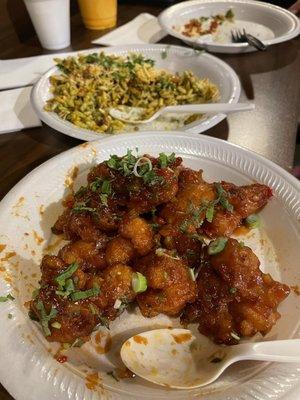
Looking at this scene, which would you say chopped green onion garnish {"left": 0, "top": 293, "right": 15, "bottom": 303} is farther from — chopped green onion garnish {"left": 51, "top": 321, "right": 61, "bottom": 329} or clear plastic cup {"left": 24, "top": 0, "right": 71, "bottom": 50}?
clear plastic cup {"left": 24, "top": 0, "right": 71, "bottom": 50}

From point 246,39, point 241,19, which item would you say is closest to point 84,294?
point 246,39

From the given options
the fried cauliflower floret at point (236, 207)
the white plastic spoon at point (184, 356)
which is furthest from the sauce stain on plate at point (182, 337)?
the fried cauliflower floret at point (236, 207)

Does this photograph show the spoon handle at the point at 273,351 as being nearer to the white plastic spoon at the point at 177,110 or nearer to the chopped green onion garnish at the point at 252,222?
the chopped green onion garnish at the point at 252,222

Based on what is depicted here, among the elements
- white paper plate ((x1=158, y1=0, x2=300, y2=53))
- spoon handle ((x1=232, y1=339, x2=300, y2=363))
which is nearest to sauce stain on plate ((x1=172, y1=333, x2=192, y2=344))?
spoon handle ((x1=232, y1=339, x2=300, y2=363))

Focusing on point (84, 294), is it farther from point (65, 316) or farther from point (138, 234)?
point (138, 234)

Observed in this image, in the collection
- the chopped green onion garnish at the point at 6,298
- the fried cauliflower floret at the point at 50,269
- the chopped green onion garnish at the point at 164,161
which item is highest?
the chopped green onion garnish at the point at 164,161

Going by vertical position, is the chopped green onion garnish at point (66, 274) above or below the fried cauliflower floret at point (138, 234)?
above
